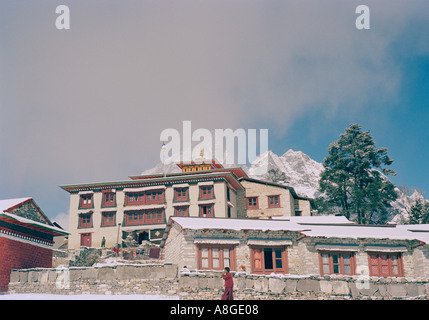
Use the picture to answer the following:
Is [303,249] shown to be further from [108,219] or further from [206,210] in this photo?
[108,219]

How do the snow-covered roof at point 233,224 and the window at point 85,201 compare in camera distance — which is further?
the window at point 85,201

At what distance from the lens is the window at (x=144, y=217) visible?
49.0 meters

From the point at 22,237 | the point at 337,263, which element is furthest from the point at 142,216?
the point at 337,263

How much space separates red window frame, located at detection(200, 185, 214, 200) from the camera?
48.9 metres

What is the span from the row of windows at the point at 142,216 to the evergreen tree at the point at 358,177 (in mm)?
18263

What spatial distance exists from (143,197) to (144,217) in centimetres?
232

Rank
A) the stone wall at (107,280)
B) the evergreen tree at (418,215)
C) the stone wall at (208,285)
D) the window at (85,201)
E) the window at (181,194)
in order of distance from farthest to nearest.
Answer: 1. the evergreen tree at (418,215)
2. the window at (85,201)
3. the window at (181,194)
4. the stone wall at (107,280)
5. the stone wall at (208,285)

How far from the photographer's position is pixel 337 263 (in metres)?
27.5

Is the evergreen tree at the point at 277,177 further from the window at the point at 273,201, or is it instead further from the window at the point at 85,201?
the window at the point at 85,201

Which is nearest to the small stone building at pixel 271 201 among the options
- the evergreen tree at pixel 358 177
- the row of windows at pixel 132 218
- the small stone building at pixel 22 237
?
the evergreen tree at pixel 358 177

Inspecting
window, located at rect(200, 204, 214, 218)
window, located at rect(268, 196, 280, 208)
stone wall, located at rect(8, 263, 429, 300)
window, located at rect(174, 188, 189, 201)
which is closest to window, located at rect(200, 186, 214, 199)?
window, located at rect(200, 204, 214, 218)

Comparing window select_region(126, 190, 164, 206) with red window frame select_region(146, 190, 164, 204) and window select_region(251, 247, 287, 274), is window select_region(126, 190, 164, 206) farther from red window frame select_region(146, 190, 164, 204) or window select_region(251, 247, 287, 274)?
window select_region(251, 247, 287, 274)
